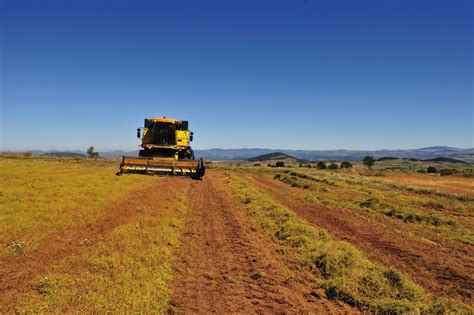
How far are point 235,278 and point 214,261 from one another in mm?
1108

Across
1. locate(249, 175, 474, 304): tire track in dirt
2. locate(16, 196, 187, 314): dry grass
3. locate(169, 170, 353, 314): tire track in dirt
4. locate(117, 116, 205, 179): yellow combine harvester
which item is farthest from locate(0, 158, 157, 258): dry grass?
locate(249, 175, 474, 304): tire track in dirt

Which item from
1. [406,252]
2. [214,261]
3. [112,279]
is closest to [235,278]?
[214,261]

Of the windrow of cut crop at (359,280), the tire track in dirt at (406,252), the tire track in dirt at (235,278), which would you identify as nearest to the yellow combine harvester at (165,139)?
the tire track in dirt at (406,252)

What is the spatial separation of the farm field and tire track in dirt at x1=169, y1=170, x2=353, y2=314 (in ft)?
0.09

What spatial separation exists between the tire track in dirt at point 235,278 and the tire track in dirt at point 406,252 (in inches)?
114

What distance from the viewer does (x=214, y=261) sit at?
8.01m

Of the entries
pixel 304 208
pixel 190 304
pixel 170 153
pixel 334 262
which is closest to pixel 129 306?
pixel 190 304

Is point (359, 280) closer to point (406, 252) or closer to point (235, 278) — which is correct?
point (235, 278)

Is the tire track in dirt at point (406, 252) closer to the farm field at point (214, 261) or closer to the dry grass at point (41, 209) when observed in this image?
the farm field at point (214, 261)

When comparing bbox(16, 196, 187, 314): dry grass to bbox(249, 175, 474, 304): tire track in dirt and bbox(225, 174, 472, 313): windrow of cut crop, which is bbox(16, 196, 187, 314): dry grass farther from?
bbox(249, 175, 474, 304): tire track in dirt

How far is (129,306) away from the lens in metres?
5.32

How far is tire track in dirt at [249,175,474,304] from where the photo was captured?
24.6ft

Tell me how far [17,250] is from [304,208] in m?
13.1

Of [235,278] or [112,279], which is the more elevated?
[112,279]
